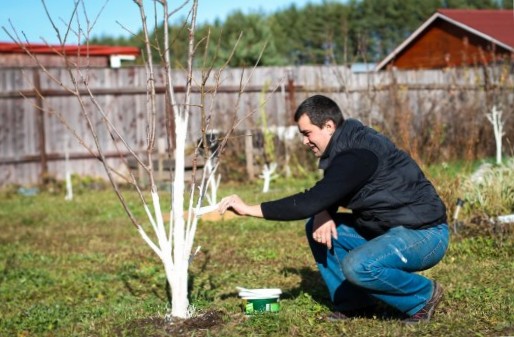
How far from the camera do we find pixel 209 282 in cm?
649

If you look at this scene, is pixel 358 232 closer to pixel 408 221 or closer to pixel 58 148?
pixel 408 221

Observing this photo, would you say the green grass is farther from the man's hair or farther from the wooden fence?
the wooden fence

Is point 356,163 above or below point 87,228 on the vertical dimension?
above

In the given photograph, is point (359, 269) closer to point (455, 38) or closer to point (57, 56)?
point (57, 56)

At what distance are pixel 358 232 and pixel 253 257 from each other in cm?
269

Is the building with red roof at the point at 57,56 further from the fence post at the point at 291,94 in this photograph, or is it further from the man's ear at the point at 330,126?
the man's ear at the point at 330,126

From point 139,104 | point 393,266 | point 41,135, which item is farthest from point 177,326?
point 139,104

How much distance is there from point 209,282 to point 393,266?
225 cm

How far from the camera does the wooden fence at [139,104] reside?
15742 millimetres

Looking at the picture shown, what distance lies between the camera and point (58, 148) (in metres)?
16.1

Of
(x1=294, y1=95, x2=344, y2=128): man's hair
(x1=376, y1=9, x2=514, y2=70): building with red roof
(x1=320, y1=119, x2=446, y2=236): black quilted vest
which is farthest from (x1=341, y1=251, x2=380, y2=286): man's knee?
(x1=376, y1=9, x2=514, y2=70): building with red roof

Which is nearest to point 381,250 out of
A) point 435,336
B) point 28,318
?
point 435,336

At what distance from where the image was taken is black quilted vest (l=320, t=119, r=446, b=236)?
463 centimetres

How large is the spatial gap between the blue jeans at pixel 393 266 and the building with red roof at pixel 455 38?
22022mm
